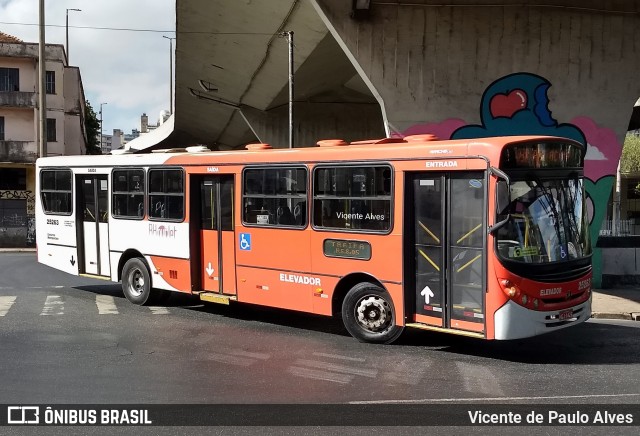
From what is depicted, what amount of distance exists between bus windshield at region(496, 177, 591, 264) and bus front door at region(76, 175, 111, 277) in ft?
29.5

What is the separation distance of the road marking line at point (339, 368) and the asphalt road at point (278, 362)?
0.02 meters

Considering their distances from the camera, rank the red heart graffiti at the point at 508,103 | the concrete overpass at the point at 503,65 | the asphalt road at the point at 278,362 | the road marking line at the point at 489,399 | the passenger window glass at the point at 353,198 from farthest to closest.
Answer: the red heart graffiti at the point at 508,103 → the concrete overpass at the point at 503,65 → the passenger window glass at the point at 353,198 → the asphalt road at the point at 278,362 → the road marking line at the point at 489,399

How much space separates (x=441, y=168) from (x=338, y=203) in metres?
1.84

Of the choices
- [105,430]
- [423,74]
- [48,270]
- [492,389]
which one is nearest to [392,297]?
[492,389]

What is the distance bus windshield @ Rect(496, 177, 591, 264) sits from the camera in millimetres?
8719

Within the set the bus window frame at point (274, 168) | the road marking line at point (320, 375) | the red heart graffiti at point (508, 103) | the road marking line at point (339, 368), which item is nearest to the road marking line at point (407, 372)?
the road marking line at point (339, 368)

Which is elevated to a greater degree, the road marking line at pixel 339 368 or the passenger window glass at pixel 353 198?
the passenger window glass at pixel 353 198

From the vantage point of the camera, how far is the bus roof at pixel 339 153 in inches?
356

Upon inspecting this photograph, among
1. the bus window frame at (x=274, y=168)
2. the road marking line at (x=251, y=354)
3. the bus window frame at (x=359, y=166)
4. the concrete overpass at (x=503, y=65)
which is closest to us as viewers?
the road marking line at (x=251, y=354)

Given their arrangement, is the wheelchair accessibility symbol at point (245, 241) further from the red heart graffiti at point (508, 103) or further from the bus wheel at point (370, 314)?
the red heart graffiti at point (508, 103)

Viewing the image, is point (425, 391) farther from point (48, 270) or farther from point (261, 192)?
point (48, 270)

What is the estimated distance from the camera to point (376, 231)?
996cm

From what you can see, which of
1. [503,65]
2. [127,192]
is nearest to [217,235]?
[127,192]

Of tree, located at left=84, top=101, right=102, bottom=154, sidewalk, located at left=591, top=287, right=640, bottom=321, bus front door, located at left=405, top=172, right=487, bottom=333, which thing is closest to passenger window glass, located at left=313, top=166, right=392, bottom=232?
bus front door, located at left=405, top=172, right=487, bottom=333
